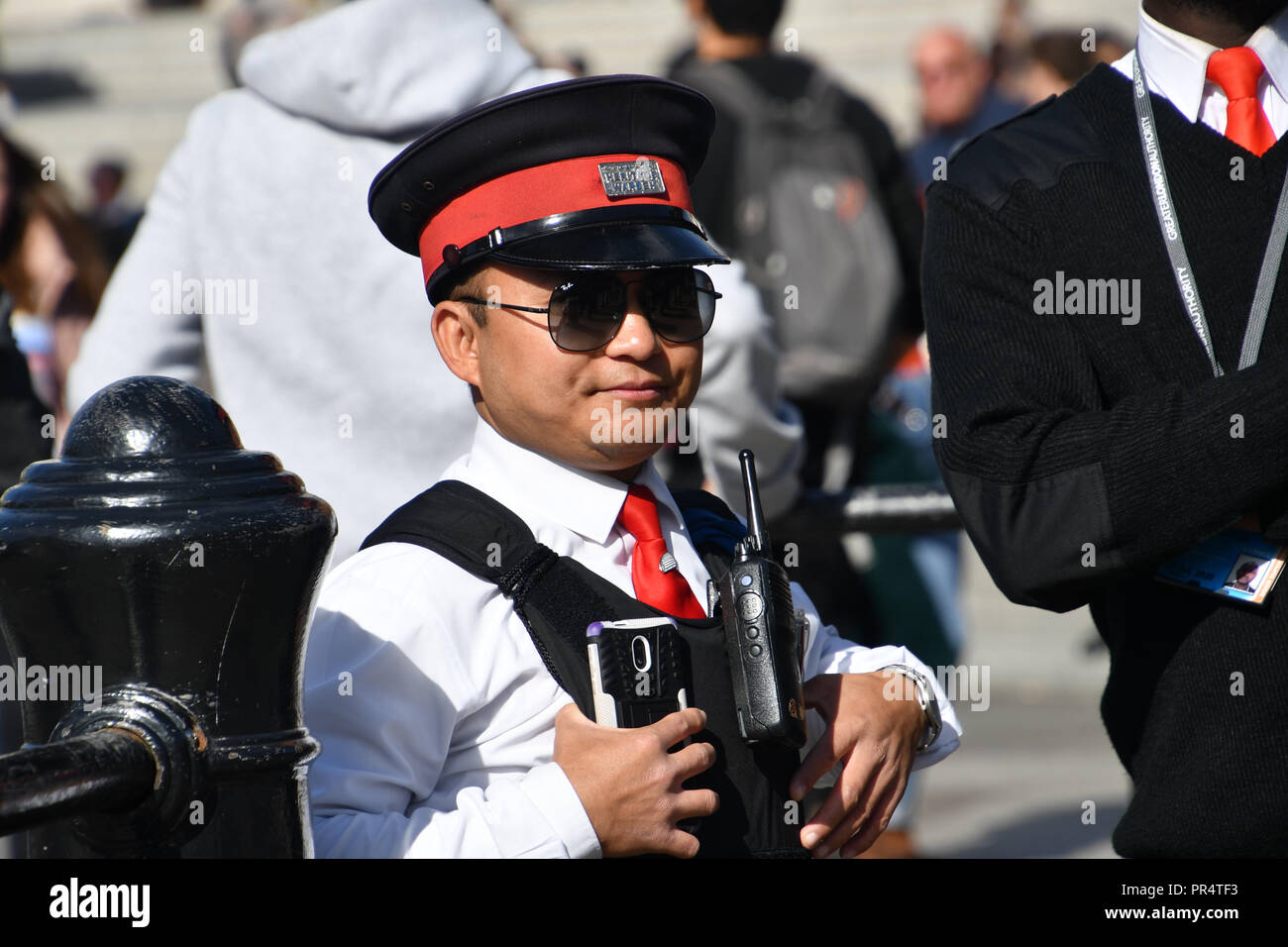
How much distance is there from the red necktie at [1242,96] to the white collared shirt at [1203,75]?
1 centimetres

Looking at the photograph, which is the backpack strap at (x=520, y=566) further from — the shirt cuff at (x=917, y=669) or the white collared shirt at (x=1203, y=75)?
the white collared shirt at (x=1203, y=75)

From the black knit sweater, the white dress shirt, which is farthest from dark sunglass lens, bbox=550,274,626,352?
the black knit sweater

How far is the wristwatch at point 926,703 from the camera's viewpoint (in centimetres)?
247

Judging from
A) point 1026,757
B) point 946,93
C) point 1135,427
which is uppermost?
point 946,93

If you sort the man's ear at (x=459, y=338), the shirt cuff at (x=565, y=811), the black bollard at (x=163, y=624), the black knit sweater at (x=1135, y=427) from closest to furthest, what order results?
the black bollard at (x=163, y=624)
the shirt cuff at (x=565, y=811)
the black knit sweater at (x=1135, y=427)
the man's ear at (x=459, y=338)

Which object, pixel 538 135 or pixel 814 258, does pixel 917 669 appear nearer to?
pixel 538 135

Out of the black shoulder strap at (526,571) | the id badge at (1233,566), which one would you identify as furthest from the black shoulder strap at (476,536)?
the id badge at (1233,566)

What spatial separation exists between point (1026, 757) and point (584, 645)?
5451 millimetres

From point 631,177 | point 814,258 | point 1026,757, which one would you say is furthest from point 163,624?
point 1026,757

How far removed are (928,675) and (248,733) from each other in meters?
1.08

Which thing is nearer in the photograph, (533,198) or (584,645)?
(584,645)

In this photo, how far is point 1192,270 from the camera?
7.56 feet

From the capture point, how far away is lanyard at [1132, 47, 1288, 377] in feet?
7.45
